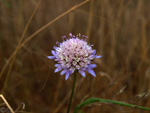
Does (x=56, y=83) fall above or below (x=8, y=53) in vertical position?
below

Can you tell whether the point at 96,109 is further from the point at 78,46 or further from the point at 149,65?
the point at 78,46

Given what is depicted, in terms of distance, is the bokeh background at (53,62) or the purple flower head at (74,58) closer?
the purple flower head at (74,58)

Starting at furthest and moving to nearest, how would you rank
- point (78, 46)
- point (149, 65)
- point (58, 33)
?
point (58, 33)
point (149, 65)
point (78, 46)

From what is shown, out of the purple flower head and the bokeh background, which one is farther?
the bokeh background

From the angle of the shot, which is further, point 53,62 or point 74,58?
point 53,62

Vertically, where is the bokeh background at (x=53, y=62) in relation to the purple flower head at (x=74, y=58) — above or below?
above

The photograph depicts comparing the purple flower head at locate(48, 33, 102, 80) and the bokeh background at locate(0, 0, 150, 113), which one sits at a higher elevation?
the bokeh background at locate(0, 0, 150, 113)

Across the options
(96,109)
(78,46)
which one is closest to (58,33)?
(96,109)

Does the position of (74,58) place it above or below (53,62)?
below
